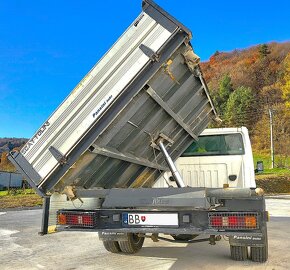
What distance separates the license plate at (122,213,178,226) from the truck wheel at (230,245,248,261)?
4.05 feet

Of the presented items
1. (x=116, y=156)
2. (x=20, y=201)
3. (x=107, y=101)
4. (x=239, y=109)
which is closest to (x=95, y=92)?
(x=107, y=101)

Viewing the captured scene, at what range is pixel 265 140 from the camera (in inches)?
1916

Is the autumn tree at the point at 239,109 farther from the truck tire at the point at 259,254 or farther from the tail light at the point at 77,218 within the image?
the tail light at the point at 77,218

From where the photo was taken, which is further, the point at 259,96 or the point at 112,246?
the point at 259,96

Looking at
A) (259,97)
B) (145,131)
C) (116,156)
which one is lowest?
(116,156)

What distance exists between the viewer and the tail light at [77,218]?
429cm

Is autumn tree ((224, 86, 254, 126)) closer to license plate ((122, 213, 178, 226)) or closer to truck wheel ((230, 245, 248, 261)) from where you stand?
truck wheel ((230, 245, 248, 261))

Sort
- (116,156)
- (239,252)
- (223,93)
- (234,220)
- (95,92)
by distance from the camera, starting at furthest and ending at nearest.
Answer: (223,93), (239,252), (116,156), (95,92), (234,220)

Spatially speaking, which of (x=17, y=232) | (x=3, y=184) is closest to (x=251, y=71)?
(x=3, y=184)

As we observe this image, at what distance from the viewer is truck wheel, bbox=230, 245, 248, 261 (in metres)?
4.75

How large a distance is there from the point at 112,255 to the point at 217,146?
2518 millimetres

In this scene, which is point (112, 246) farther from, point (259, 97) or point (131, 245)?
point (259, 97)

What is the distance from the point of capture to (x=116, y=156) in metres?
4.62

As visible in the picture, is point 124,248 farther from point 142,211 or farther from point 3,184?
point 3,184
